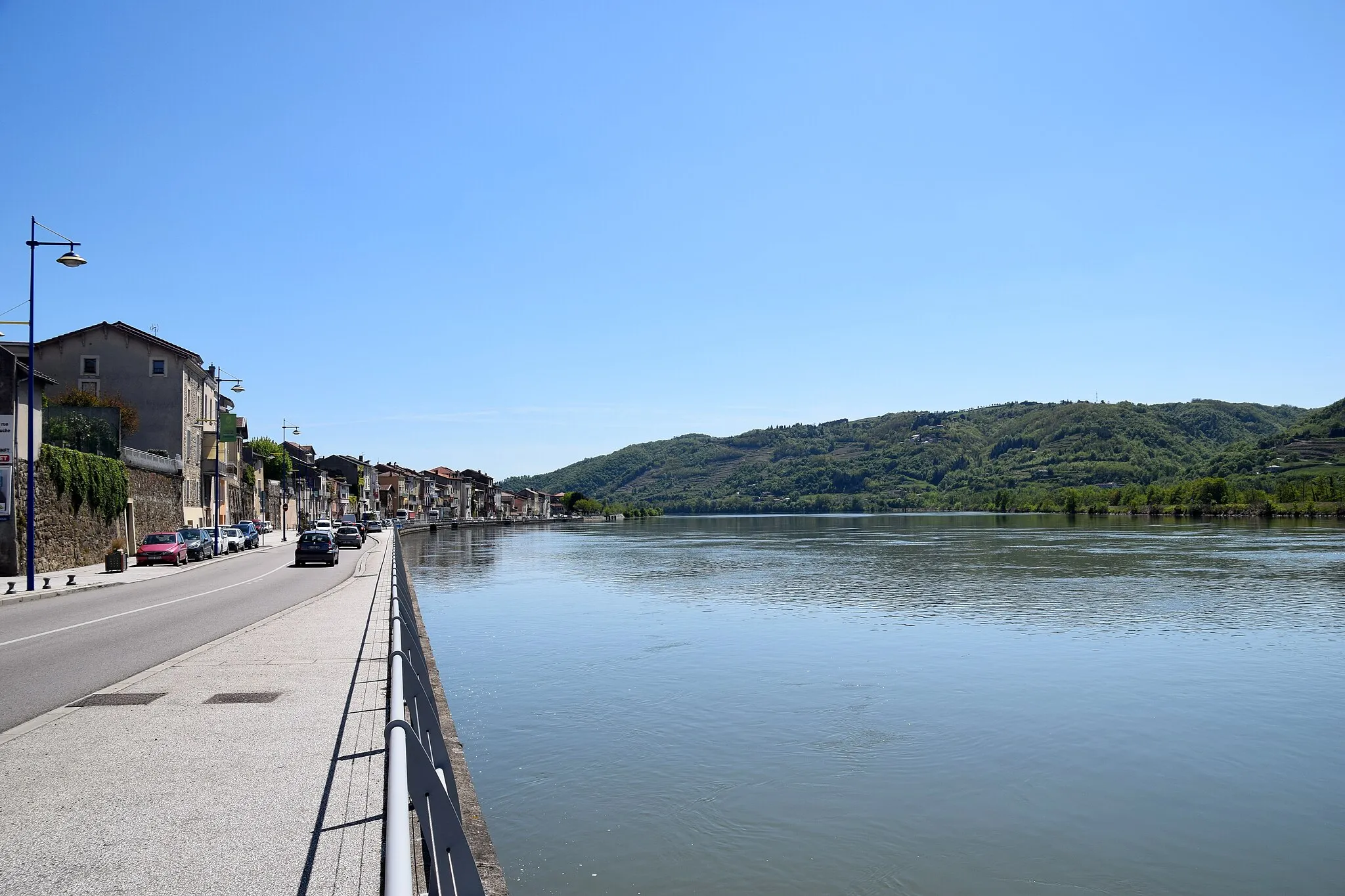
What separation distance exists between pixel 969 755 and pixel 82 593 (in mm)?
26307

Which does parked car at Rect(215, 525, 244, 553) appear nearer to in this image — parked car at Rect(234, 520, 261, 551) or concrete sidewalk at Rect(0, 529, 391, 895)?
parked car at Rect(234, 520, 261, 551)

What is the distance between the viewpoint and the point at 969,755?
537 inches

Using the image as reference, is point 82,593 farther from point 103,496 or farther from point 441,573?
point 441,573

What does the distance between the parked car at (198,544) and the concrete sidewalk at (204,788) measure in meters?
37.6

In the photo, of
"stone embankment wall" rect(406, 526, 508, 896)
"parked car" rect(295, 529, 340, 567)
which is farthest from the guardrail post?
"parked car" rect(295, 529, 340, 567)

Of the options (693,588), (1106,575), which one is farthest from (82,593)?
(1106,575)

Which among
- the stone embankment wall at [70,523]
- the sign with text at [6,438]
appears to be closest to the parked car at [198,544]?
the stone embankment wall at [70,523]

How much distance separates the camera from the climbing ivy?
3719 cm

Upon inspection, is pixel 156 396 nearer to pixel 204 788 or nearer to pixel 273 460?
pixel 273 460

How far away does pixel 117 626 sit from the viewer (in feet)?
64.6

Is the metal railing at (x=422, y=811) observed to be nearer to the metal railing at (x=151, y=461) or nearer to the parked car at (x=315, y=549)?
the parked car at (x=315, y=549)

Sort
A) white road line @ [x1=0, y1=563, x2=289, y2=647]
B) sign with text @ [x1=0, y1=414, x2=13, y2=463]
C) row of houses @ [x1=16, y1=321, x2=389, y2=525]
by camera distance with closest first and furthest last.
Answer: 1. white road line @ [x1=0, y1=563, x2=289, y2=647]
2. sign with text @ [x1=0, y1=414, x2=13, y2=463]
3. row of houses @ [x1=16, y1=321, x2=389, y2=525]

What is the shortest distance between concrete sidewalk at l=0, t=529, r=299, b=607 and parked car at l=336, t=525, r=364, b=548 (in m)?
18.2

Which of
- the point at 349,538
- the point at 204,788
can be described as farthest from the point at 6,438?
the point at 349,538
